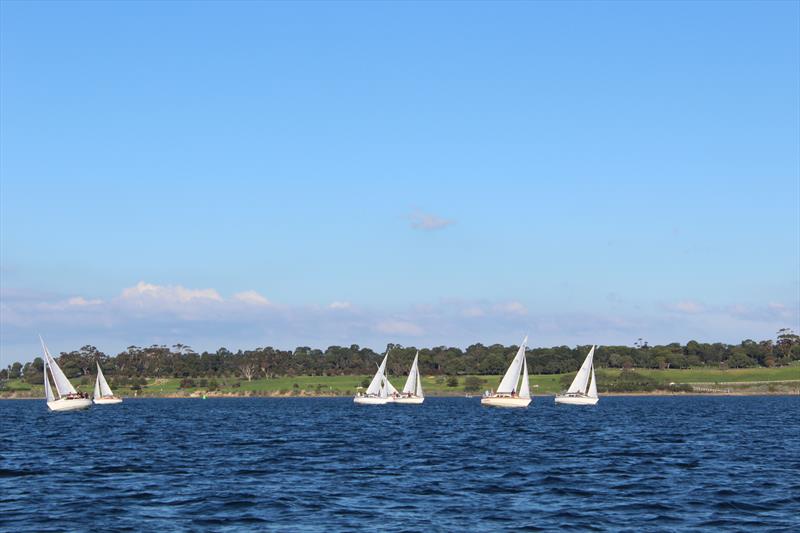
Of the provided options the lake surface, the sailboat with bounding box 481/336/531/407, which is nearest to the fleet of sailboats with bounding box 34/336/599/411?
the sailboat with bounding box 481/336/531/407

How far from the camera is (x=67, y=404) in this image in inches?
6280

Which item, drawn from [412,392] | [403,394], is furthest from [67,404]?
[412,392]

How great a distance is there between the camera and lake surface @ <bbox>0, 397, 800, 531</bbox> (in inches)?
1471

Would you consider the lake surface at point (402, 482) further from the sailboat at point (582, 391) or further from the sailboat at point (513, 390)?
the sailboat at point (582, 391)

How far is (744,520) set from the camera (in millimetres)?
37625

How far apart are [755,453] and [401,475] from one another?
98.0ft

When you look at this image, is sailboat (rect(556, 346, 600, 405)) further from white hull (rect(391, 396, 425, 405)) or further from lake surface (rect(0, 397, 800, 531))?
lake surface (rect(0, 397, 800, 531))

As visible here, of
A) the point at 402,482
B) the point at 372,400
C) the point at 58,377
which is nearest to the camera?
the point at 402,482

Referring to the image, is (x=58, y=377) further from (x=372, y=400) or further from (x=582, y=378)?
(x=582, y=378)

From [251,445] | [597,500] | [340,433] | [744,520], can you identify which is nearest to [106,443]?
[251,445]

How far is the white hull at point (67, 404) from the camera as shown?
158 metres

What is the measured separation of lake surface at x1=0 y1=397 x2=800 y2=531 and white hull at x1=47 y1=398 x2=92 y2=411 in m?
74.3

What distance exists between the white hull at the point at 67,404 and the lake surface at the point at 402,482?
244ft

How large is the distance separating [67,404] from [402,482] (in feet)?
410
